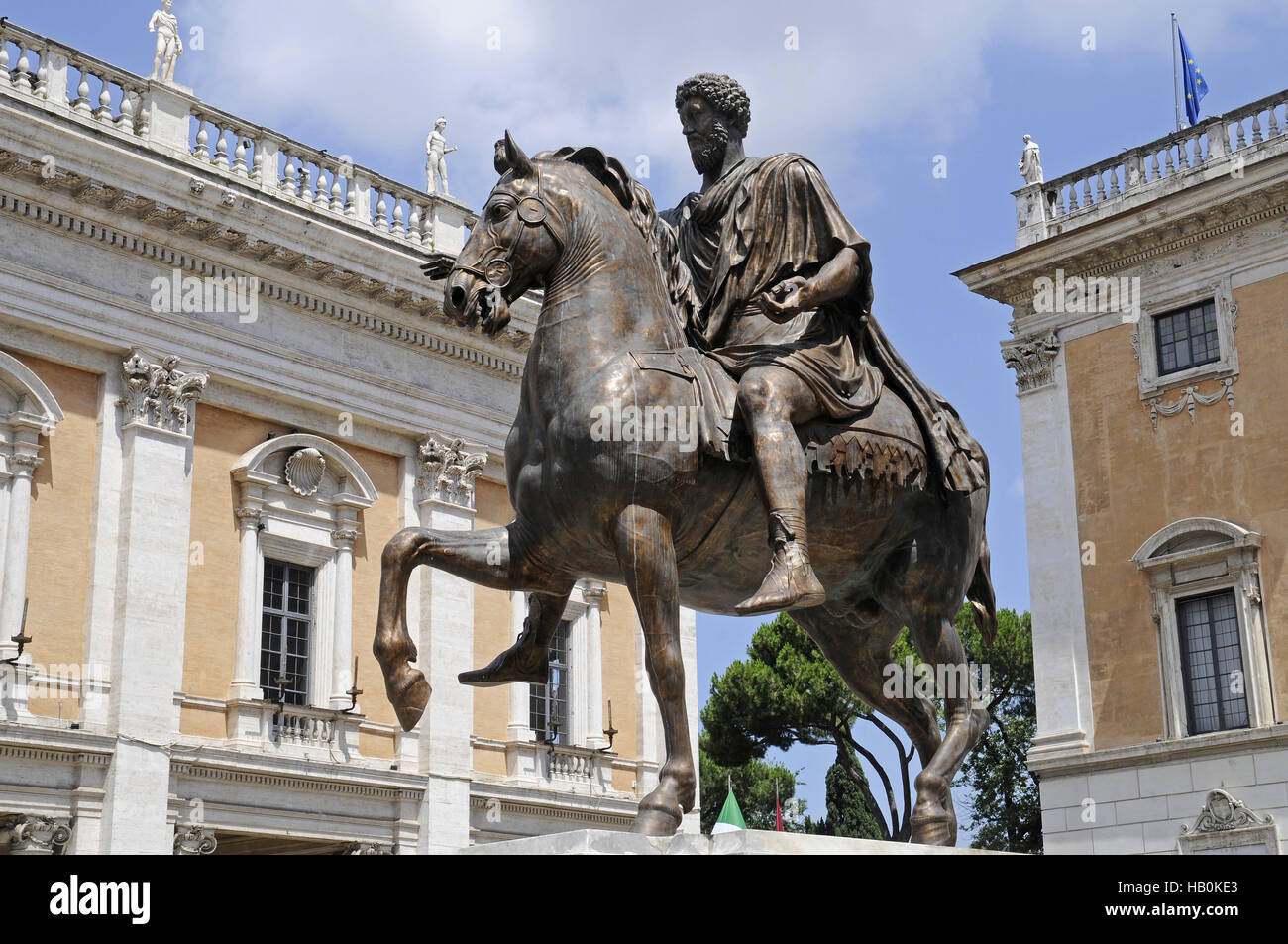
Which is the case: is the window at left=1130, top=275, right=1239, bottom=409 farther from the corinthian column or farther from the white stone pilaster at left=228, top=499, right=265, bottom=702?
the white stone pilaster at left=228, top=499, right=265, bottom=702

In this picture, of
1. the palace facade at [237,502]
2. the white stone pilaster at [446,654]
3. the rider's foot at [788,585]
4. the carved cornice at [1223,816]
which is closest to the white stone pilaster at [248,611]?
the palace facade at [237,502]

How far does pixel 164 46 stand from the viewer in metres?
20.1

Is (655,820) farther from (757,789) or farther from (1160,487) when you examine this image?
(757,789)

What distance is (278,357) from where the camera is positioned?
20531mm

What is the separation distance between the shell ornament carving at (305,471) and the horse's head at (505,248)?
1609 centimetres

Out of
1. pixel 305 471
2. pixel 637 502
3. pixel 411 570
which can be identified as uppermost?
pixel 305 471

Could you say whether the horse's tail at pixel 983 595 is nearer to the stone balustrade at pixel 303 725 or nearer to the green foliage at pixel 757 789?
the stone balustrade at pixel 303 725

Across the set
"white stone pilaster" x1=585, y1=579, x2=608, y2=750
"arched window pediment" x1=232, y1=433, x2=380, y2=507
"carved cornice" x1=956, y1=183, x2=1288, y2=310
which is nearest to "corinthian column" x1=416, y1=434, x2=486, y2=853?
"arched window pediment" x1=232, y1=433, x2=380, y2=507

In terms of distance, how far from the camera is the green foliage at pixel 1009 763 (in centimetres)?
3925

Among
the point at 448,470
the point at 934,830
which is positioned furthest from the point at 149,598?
the point at 934,830

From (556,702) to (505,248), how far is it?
1905 cm
